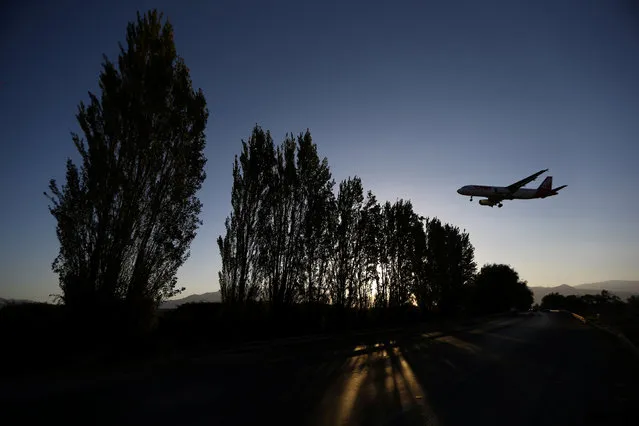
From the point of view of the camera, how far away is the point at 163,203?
1402 cm

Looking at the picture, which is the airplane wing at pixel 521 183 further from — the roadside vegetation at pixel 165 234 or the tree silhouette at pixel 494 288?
the tree silhouette at pixel 494 288

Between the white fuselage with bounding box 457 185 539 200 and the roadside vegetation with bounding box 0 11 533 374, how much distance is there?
49.6ft

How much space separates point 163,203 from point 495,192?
31582 mm

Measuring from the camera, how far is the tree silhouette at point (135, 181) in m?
12.2

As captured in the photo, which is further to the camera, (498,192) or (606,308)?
(606,308)

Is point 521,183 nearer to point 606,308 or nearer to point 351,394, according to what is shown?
point 606,308

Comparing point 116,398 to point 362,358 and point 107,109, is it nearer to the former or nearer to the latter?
point 362,358

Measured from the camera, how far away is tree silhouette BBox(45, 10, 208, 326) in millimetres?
12242

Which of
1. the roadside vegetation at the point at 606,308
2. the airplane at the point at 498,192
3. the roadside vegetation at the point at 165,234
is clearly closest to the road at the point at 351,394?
the roadside vegetation at the point at 165,234

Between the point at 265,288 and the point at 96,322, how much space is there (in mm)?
9691

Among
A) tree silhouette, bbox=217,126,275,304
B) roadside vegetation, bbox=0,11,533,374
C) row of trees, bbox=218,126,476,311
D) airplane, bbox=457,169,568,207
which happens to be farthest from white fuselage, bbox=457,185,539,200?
tree silhouette, bbox=217,126,275,304

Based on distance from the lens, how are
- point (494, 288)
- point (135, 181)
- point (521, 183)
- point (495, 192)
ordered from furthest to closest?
point (494, 288) < point (495, 192) < point (521, 183) < point (135, 181)

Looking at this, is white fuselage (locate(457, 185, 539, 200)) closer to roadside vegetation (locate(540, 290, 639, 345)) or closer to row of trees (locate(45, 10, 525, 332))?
roadside vegetation (locate(540, 290, 639, 345))

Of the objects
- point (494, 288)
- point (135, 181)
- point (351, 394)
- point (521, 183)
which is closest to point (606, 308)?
point (521, 183)
